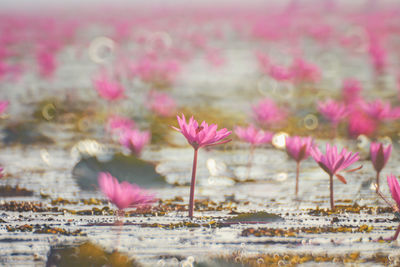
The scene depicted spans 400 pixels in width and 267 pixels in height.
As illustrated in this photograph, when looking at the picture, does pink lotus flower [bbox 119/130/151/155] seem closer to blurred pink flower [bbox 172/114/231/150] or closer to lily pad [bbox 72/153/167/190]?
lily pad [bbox 72/153/167/190]

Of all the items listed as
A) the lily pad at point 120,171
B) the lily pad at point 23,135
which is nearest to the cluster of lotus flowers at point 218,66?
the lily pad at point 120,171

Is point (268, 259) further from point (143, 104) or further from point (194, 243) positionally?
point (143, 104)

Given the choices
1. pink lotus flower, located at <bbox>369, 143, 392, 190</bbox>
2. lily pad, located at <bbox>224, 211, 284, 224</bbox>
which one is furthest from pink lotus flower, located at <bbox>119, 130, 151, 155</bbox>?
pink lotus flower, located at <bbox>369, 143, 392, 190</bbox>

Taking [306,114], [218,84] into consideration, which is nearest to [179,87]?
[218,84]

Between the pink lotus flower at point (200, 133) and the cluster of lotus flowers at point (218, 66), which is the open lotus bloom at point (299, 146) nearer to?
the cluster of lotus flowers at point (218, 66)

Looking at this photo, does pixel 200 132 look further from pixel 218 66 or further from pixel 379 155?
pixel 218 66
